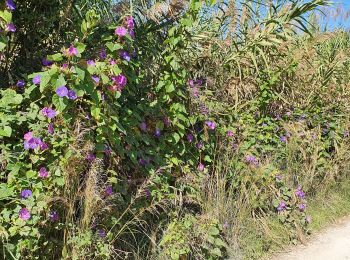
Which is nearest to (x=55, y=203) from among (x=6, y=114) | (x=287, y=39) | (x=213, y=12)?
(x=6, y=114)

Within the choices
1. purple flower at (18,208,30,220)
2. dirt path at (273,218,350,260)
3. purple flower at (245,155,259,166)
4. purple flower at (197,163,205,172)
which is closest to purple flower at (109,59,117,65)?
purple flower at (18,208,30,220)

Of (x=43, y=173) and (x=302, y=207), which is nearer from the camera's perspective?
(x=43, y=173)

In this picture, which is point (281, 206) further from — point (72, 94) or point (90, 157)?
point (72, 94)

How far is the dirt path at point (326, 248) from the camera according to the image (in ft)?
16.1

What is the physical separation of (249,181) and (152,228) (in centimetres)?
145

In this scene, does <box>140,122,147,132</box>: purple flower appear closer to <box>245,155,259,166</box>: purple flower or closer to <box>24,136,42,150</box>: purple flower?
<box>24,136,42,150</box>: purple flower

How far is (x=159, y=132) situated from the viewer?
160 inches

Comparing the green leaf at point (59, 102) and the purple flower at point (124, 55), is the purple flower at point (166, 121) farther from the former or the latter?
the green leaf at point (59, 102)

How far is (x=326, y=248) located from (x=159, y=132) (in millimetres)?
2391

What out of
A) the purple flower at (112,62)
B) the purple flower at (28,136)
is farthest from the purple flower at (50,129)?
the purple flower at (112,62)

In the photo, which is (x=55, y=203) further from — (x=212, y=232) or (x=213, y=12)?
(x=213, y=12)

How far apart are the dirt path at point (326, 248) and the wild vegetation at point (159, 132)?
0.15 metres

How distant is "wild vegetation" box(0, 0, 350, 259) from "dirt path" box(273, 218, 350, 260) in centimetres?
15

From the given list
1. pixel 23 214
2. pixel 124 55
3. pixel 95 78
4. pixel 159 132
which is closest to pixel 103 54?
pixel 124 55
